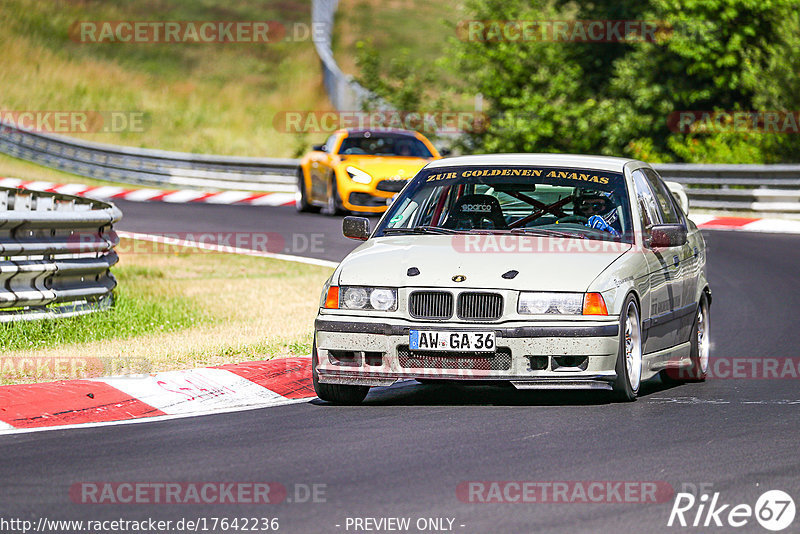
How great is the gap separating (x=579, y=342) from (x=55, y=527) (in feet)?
11.6

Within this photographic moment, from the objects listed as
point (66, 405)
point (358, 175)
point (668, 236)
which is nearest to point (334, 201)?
point (358, 175)

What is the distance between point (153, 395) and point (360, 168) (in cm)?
1459

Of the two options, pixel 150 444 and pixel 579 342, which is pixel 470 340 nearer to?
pixel 579 342

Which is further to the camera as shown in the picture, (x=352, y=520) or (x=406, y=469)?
(x=406, y=469)

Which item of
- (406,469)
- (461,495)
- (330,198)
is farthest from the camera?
(330,198)

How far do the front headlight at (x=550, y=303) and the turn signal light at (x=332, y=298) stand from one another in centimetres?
112

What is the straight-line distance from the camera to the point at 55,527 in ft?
18.6

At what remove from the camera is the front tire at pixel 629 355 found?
8391 millimetres

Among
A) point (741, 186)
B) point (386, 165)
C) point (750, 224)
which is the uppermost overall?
point (386, 165)

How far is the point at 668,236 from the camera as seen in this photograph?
906cm

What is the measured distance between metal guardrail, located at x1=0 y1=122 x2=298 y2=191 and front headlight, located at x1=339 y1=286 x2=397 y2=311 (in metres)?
24.1

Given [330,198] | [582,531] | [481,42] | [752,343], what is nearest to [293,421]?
[582,531]

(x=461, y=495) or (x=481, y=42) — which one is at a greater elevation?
(x=481, y=42)

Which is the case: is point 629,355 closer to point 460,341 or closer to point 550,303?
point 550,303
